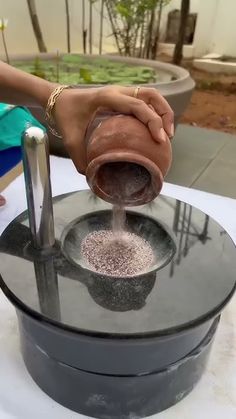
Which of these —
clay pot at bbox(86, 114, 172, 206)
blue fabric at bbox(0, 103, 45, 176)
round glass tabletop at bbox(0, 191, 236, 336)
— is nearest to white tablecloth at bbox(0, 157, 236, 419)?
round glass tabletop at bbox(0, 191, 236, 336)

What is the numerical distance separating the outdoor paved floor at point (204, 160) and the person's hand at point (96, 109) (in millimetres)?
1129

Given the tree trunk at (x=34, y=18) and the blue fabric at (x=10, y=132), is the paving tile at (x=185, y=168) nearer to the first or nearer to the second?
the blue fabric at (x=10, y=132)

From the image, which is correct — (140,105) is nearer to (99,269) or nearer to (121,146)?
(121,146)

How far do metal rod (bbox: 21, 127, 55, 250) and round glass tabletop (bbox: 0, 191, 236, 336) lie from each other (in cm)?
4

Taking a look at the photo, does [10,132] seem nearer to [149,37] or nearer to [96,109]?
[96,109]

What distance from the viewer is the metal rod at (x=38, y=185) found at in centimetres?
69

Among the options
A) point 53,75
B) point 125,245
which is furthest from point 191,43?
point 125,245

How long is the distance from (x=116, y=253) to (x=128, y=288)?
0.12 meters

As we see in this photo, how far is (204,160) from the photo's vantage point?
6.89ft

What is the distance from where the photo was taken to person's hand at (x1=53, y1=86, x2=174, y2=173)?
675 mm

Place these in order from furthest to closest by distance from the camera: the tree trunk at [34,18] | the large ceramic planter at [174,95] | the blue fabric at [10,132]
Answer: the tree trunk at [34,18]
the large ceramic planter at [174,95]
the blue fabric at [10,132]

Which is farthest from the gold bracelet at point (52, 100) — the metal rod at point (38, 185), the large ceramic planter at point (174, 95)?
the large ceramic planter at point (174, 95)

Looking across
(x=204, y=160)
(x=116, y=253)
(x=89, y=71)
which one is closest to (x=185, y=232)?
(x=116, y=253)

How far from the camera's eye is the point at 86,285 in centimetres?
68
